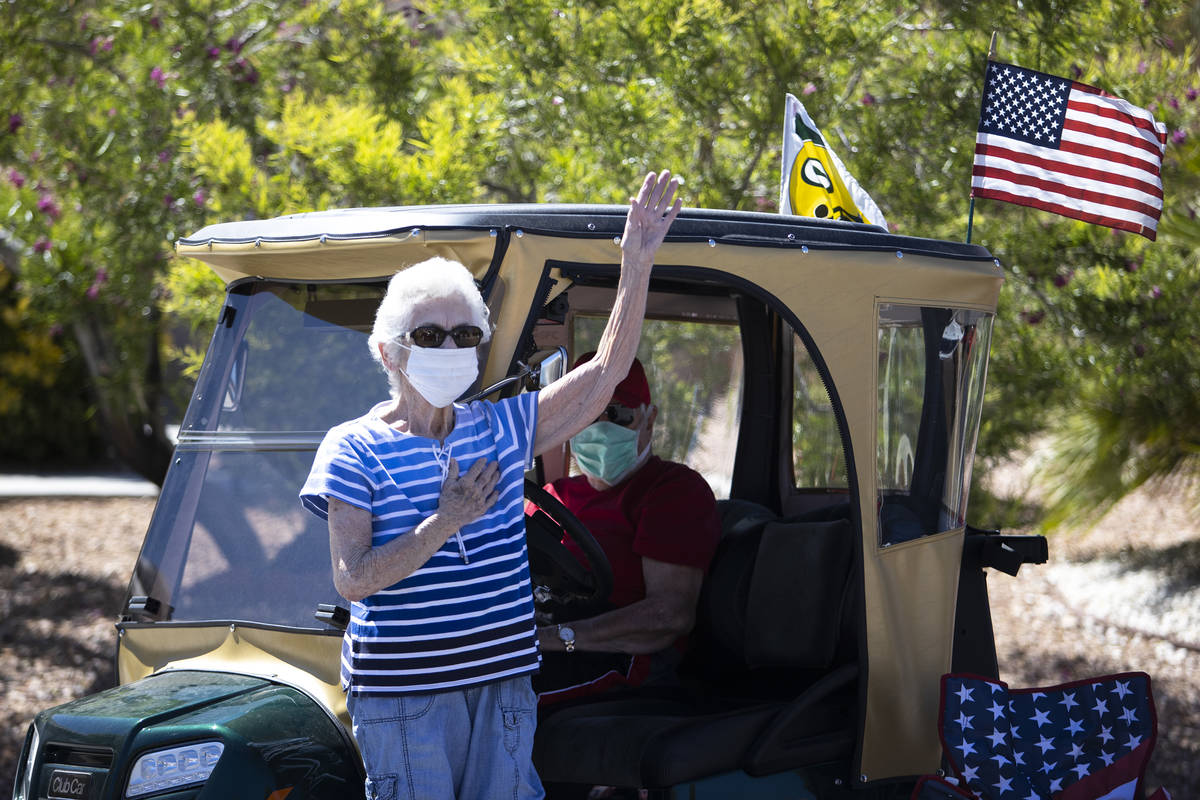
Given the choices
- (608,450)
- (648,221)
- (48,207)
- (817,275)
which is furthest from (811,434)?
(48,207)

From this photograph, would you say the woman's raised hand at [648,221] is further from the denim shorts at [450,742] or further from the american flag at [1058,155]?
the american flag at [1058,155]

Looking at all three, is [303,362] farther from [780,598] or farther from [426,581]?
[780,598]

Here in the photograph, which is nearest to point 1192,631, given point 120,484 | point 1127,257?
point 1127,257

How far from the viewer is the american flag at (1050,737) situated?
2.80 m

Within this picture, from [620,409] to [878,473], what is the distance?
780 millimetres

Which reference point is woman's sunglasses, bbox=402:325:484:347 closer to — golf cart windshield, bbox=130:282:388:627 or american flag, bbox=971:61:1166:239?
golf cart windshield, bbox=130:282:388:627

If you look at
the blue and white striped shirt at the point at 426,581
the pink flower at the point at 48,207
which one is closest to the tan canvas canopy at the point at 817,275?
the blue and white striped shirt at the point at 426,581

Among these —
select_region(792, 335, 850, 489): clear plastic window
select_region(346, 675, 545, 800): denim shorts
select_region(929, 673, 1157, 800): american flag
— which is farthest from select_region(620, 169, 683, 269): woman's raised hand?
select_region(792, 335, 850, 489): clear plastic window

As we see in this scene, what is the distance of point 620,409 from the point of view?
136 inches

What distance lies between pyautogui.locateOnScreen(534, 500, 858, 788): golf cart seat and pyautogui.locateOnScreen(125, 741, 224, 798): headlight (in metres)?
0.82

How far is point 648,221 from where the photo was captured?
2473 mm

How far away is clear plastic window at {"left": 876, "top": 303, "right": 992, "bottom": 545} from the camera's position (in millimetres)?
3010

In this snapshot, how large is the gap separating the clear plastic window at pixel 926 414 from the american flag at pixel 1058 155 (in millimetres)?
679

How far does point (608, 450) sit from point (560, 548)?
0.77 metres
